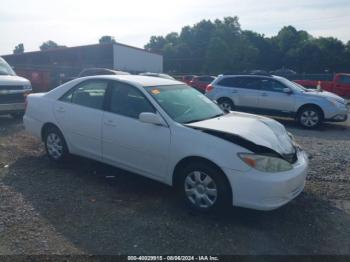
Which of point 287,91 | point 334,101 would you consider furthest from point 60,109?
point 334,101

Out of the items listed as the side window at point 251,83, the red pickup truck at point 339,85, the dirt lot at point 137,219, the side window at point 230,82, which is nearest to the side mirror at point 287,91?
the side window at point 251,83

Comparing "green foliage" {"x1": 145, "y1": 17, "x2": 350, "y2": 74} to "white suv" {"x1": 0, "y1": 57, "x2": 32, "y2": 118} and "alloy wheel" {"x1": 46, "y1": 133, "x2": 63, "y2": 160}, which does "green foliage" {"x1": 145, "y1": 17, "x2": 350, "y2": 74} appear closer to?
"white suv" {"x1": 0, "y1": 57, "x2": 32, "y2": 118}

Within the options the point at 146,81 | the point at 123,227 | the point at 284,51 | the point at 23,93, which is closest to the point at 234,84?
the point at 23,93

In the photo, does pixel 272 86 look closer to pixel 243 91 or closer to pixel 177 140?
pixel 243 91

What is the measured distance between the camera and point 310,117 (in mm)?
11102

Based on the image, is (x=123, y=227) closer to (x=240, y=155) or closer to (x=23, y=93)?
(x=240, y=155)

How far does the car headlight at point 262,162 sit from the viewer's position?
3943 mm

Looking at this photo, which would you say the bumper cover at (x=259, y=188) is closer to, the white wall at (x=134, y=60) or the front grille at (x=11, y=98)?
the front grille at (x=11, y=98)

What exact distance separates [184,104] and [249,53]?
191ft

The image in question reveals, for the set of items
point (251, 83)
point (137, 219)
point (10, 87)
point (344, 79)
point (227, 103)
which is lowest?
point (137, 219)

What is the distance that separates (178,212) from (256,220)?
3.11 feet

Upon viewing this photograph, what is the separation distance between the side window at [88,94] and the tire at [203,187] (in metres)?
1.83

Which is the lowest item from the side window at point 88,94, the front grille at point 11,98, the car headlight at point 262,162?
the car headlight at point 262,162

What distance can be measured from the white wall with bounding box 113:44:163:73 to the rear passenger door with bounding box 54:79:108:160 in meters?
33.2
